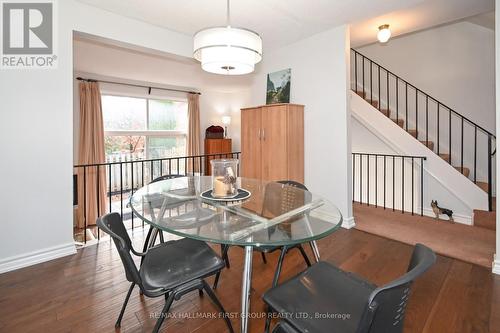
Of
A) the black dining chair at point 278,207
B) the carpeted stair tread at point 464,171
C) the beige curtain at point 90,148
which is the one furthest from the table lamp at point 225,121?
the carpeted stair tread at point 464,171

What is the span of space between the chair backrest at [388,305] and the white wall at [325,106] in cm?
256

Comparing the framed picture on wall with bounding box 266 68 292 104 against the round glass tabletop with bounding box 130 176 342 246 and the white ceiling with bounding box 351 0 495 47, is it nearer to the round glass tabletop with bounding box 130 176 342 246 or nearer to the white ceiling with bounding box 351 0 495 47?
the white ceiling with bounding box 351 0 495 47

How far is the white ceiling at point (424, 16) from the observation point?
290cm

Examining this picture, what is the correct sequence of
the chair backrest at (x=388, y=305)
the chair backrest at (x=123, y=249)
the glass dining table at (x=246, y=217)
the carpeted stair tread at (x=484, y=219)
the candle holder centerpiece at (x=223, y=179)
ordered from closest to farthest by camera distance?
the chair backrest at (x=388, y=305), the chair backrest at (x=123, y=249), the glass dining table at (x=246, y=217), the candle holder centerpiece at (x=223, y=179), the carpeted stair tread at (x=484, y=219)

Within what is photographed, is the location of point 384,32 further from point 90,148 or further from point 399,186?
point 90,148

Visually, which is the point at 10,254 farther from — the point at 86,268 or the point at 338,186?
the point at 338,186

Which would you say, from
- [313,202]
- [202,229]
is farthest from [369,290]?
[202,229]

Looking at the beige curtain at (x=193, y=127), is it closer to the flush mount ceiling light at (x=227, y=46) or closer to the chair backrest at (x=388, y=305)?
the flush mount ceiling light at (x=227, y=46)

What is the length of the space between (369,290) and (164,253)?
121 centimetres

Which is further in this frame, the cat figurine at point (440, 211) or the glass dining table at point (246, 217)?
the cat figurine at point (440, 211)

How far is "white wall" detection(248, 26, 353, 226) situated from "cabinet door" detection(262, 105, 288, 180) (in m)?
0.43

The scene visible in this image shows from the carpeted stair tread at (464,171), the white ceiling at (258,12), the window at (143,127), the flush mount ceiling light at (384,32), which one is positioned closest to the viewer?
the white ceiling at (258,12)

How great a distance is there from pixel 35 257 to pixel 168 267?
1.76m

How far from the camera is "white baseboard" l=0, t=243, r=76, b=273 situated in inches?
90.7
